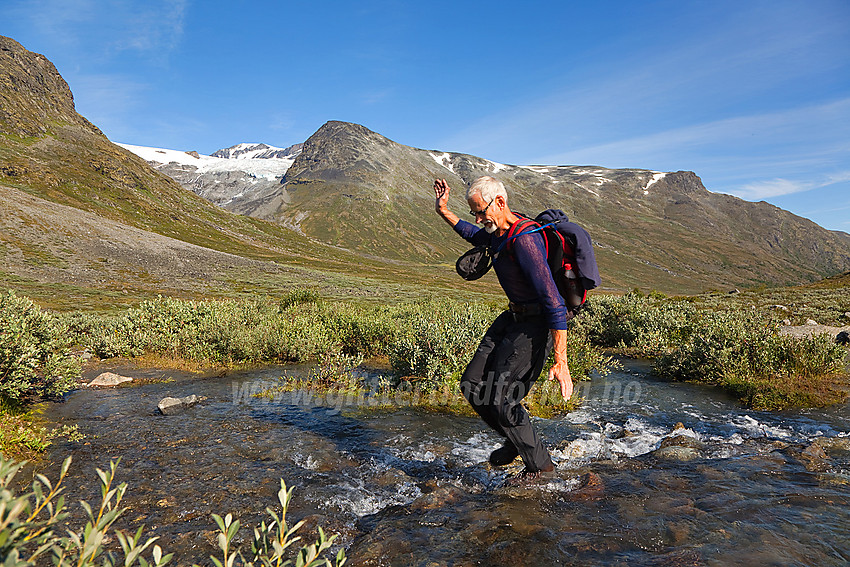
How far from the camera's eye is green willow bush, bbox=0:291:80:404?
320 inches

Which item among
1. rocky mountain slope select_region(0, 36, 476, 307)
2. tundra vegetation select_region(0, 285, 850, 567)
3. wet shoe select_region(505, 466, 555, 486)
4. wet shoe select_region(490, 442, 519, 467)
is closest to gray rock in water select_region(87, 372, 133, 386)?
tundra vegetation select_region(0, 285, 850, 567)

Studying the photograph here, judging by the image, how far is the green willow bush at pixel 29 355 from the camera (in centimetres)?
813

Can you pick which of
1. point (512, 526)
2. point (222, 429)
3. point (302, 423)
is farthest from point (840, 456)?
point (222, 429)

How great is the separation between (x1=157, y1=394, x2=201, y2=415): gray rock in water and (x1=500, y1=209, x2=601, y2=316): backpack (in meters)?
7.74

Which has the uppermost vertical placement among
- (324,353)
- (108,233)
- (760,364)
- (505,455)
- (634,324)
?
(108,233)

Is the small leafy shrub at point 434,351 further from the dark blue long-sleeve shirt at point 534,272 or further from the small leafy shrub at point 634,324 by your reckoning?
the small leafy shrub at point 634,324

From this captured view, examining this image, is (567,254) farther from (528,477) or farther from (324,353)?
(324,353)

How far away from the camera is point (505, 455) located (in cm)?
604

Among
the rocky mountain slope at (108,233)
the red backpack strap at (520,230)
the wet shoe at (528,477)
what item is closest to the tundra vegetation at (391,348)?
the wet shoe at (528,477)

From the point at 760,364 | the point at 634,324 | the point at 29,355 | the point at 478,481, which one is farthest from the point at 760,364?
the point at 29,355

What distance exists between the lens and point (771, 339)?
38.4 ft

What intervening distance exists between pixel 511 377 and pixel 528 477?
4.29 feet

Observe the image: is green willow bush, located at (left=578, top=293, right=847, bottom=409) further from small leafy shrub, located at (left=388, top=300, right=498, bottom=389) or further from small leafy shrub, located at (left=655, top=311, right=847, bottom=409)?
small leafy shrub, located at (left=388, top=300, right=498, bottom=389)

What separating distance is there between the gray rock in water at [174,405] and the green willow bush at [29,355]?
1.95 meters
